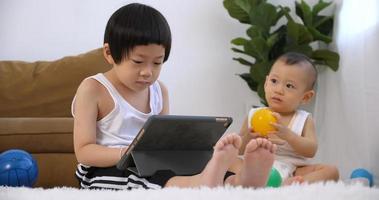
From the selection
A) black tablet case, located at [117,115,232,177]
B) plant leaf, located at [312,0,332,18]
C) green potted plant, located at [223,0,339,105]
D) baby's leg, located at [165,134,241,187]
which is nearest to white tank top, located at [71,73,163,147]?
black tablet case, located at [117,115,232,177]

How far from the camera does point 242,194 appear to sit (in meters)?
0.78

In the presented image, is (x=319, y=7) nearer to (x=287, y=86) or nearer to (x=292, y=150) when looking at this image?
(x=287, y=86)

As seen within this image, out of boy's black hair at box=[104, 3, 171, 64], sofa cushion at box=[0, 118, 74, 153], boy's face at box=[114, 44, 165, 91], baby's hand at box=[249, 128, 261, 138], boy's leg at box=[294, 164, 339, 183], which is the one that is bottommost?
sofa cushion at box=[0, 118, 74, 153]

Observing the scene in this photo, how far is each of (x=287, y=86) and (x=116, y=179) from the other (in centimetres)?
67

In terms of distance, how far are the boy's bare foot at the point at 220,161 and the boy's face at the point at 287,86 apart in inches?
23.4

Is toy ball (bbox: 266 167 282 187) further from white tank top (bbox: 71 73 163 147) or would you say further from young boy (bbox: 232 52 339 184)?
white tank top (bbox: 71 73 163 147)

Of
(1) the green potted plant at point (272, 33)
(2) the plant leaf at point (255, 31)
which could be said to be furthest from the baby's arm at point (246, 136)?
(2) the plant leaf at point (255, 31)

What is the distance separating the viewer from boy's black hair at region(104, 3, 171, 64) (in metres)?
1.19

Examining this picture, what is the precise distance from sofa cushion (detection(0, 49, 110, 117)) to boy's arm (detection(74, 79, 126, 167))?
800mm

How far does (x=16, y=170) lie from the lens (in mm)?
1316

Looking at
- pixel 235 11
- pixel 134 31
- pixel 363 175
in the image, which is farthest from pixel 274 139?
pixel 235 11

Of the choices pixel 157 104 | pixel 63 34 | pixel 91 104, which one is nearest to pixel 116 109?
pixel 91 104

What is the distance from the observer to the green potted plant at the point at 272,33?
220 centimetres

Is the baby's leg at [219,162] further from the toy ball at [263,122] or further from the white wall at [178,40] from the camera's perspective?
the white wall at [178,40]
